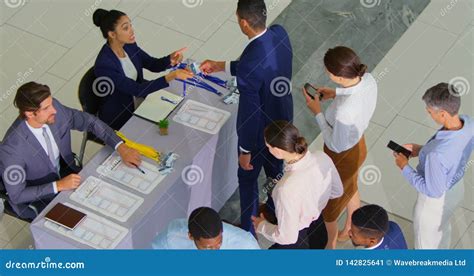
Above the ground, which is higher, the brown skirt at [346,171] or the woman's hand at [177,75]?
the woman's hand at [177,75]

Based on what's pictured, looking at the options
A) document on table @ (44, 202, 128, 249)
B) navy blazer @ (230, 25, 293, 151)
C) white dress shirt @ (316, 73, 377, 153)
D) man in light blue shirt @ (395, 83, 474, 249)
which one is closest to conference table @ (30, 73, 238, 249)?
document on table @ (44, 202, 128, 249)

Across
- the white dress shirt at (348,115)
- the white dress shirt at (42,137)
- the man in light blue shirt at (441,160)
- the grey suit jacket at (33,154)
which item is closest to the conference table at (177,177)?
the grey suit jacket at (33,154)

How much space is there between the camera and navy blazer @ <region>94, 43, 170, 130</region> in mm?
6703

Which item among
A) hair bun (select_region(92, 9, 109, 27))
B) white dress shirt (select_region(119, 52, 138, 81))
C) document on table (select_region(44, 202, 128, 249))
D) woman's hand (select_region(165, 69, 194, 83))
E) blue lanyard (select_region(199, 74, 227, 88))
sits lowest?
blue lanyard (select_region(199, 74, 227, 88))

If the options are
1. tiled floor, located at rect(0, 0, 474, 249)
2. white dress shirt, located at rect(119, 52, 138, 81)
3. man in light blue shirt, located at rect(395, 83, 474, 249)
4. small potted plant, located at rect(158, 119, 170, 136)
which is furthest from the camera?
tiled floor, located at rect(0, 0, 474, 249)

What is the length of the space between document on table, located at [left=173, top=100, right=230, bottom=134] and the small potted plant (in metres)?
0.15

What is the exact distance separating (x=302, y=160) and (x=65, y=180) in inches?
64.5

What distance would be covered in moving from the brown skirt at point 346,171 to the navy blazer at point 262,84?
455mm

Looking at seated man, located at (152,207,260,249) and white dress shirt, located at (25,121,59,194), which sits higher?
white dress shirt, located at (25,121,59,194)

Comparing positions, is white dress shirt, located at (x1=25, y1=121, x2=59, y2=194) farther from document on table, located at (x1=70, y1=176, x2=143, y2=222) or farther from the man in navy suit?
the man in navy suit

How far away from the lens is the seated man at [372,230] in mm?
5340

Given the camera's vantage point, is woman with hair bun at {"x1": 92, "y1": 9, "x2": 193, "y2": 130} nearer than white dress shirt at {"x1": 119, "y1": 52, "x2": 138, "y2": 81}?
Yes

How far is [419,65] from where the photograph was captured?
27.2 feet

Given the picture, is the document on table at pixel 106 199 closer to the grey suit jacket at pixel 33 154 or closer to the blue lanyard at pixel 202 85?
the grey suit jacket at pixel 33 154
